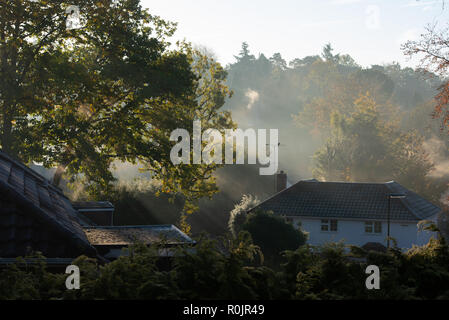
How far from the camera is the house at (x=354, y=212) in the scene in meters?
42.2

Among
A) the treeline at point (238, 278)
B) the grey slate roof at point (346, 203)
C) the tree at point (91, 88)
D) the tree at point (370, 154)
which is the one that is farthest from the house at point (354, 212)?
the treeline at point (238, 278)

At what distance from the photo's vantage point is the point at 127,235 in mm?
16031

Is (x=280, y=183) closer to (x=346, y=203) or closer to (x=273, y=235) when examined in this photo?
(x=346, y=203)

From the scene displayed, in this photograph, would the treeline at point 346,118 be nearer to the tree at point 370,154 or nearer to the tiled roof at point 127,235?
the tree at point 370,154

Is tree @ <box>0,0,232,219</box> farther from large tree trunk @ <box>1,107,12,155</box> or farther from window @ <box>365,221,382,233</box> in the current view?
window @ <box>365,221,382,233</box>

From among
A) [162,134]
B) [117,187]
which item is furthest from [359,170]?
[162,134]

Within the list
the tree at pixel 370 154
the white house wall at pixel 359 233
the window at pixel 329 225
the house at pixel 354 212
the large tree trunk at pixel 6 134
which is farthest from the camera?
the tree at pixel 370 154

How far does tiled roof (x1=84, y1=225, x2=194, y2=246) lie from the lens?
47.7 feet

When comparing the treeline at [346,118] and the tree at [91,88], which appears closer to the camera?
the tree at [91,88]

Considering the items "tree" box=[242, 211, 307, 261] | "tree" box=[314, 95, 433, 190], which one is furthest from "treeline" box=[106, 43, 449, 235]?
"tree" box=[242, 211, 307, 261]

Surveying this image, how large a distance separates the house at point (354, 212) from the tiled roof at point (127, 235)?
988 inches

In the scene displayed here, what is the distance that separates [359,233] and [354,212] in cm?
185

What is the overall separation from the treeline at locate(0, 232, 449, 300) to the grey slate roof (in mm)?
37269
